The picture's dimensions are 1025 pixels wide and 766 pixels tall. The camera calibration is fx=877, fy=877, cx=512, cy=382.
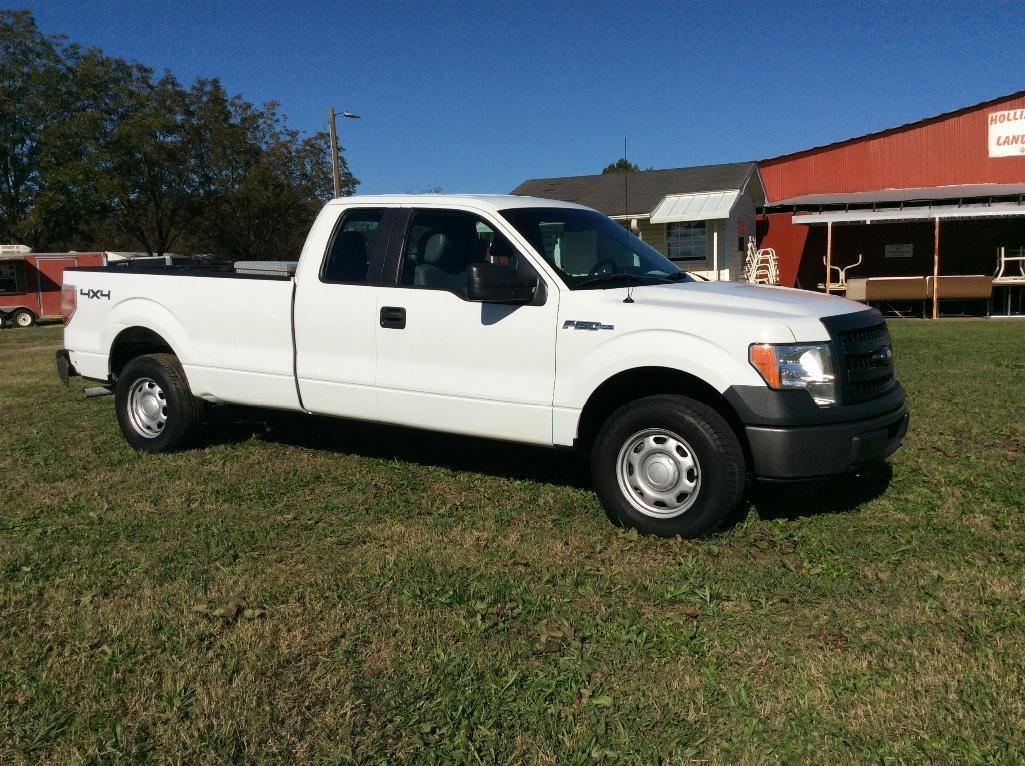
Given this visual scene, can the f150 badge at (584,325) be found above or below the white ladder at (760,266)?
below

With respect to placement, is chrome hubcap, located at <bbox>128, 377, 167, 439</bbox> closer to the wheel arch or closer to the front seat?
the wheel arch

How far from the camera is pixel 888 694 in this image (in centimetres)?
312

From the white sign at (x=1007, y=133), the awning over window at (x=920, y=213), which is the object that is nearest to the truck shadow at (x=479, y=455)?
the awning over window at (x=920, y=213)

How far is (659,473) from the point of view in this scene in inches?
187

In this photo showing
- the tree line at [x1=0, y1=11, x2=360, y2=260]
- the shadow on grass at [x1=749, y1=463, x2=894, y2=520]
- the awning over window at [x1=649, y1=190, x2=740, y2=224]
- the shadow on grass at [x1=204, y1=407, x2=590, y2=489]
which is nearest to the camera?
the shadow on grass at [x1=749, y1=463, x2=894, y2=520]

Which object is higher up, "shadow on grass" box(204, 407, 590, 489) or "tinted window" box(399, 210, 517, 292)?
"tinted window" box(399, 210, 517, 292)

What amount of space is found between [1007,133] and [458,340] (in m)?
25.0

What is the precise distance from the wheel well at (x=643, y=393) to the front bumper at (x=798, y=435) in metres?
0.20

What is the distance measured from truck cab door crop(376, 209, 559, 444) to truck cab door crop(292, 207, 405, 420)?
0.33 ft

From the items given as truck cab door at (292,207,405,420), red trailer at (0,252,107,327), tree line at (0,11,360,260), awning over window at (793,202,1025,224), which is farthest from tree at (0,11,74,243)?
truck cab door at (292,207,405,420)

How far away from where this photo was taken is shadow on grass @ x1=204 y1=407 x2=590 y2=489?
632cm

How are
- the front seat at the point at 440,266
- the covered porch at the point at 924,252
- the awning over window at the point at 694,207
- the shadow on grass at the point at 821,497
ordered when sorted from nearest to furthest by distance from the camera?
the shadow on grass at the point at 821,497, the front seat at the point at 440,266, the covered porch at the point at 924,252, the awning over window at the point at 694,207

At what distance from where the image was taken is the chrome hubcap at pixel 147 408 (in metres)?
6.77

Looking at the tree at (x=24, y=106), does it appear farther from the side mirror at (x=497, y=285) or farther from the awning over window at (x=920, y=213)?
the side mirror at (x=497, y=285)
